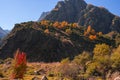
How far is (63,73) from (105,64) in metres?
25.1

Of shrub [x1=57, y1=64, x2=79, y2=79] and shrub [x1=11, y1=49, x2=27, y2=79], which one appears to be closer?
shrub [x1=11, y1=49, x2=27, y2=79]

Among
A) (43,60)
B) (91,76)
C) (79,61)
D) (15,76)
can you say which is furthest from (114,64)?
(43,60)

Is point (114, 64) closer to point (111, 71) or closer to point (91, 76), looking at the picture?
point (111, 71)

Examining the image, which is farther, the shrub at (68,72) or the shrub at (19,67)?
the shrub at (68,72)

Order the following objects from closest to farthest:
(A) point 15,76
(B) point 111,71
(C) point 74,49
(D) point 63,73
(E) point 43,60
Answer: (A) point 15,76 → (D) point 63,73 → (B) point 111,71 → (E) point 43,60 → (C) point 74,49

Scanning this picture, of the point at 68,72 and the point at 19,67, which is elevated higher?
the point at 68,72

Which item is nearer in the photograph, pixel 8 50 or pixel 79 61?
pixel 79 61

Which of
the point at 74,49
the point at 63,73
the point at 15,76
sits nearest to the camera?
the point at 15,76

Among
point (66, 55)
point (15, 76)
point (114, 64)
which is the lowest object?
point (15, 76)

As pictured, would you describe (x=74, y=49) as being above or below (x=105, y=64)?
above

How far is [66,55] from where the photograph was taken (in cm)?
18962

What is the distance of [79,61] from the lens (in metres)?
141

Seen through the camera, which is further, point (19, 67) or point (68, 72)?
point (68, 72)

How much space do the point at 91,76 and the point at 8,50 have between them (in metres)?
89.0
